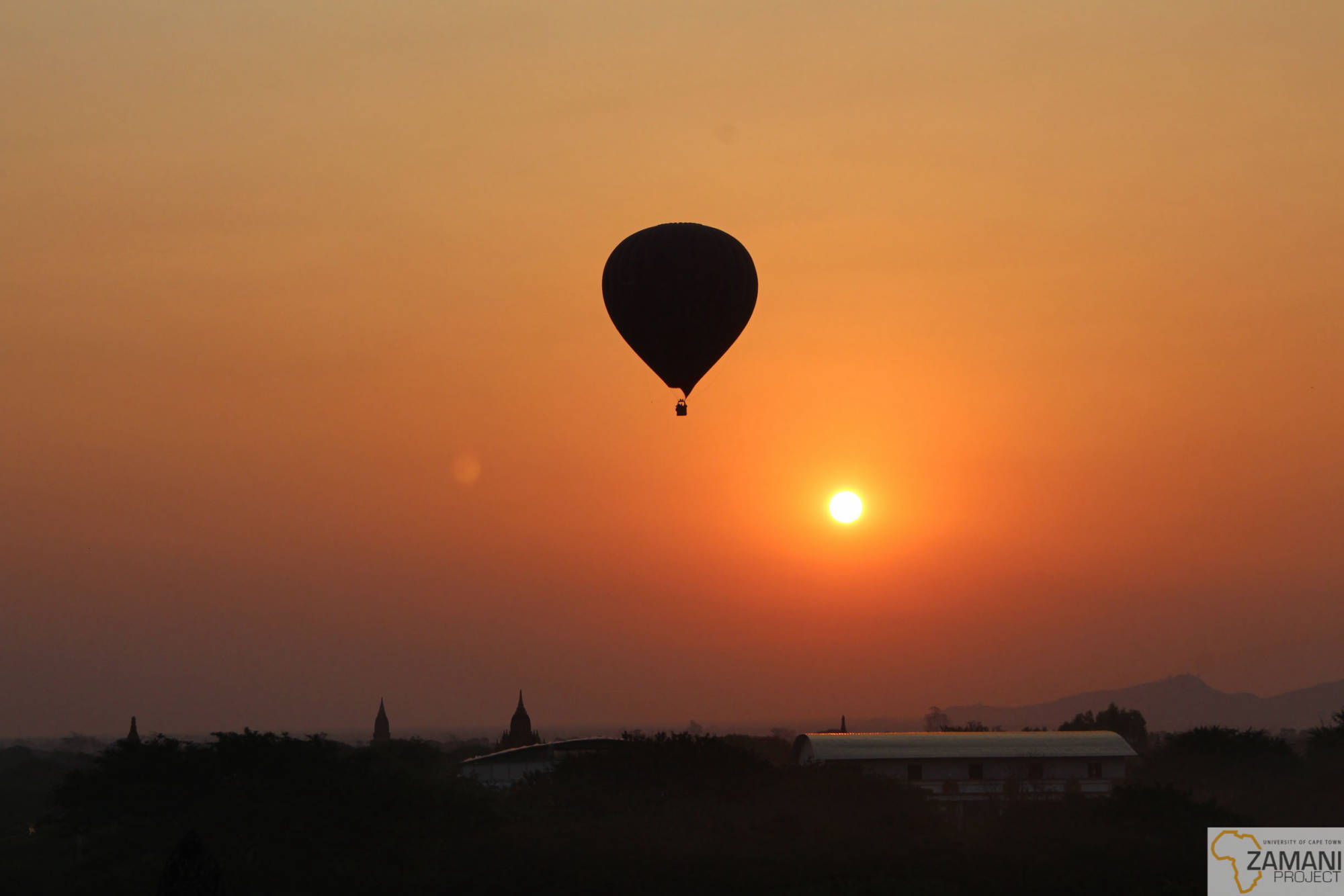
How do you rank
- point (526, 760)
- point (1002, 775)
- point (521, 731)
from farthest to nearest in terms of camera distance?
point (521, 731)
point (1002, 775)
point (526, 760)

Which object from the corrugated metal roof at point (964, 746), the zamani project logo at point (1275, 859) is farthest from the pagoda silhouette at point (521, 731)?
the zamani project logo at point (1275, 859)

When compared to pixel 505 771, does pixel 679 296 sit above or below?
above

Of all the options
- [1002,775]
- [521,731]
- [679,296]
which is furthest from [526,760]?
[521,731]

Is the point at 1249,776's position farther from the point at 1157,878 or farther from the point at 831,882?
the point at 831,882

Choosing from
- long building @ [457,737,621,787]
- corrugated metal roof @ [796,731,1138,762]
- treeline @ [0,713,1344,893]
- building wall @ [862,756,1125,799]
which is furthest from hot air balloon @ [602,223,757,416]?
building wall @ [862,756,1125,799]

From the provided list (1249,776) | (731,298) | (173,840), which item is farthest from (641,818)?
(1249,776)

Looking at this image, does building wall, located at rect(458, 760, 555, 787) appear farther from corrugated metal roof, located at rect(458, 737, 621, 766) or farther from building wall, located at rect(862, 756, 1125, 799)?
building wall, located at rect(862, 756, 1125, 799)

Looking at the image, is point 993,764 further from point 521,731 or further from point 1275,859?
point 521,731
